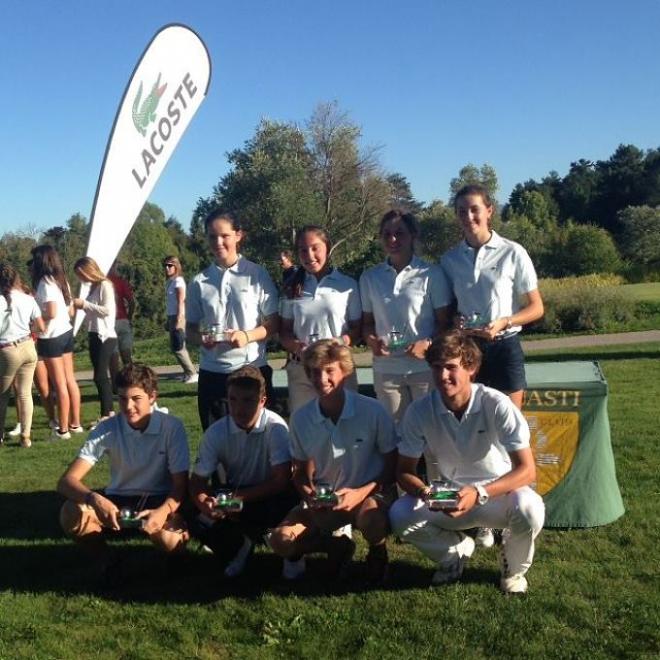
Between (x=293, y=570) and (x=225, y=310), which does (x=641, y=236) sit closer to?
A: (x=225, y=310)

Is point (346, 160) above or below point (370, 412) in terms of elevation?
above

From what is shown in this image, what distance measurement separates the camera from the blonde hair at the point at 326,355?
3721mm

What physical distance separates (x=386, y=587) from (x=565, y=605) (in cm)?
87

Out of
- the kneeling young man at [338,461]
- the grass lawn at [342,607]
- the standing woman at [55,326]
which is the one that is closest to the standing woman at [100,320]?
the standing woman at [55,326]

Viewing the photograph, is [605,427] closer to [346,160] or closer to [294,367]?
[294,367]

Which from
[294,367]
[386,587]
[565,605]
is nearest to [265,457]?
[294,367]

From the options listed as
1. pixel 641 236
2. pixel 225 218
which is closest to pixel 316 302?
pixel 225 218

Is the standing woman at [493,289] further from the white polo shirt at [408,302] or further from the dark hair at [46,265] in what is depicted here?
the dark hair at [46,265]

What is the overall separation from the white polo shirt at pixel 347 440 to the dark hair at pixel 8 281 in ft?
14.7

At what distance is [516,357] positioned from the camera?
4090 millimetres

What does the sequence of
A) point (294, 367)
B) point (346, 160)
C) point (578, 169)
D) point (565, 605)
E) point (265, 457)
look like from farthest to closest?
point (578, 169) → point (346, 160) → point (294, 367) → point (265, 457) → point (565, 605)

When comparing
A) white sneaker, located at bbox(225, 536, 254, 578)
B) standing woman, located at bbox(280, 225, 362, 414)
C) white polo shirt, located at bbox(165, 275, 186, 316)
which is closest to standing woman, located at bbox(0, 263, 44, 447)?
white polo shirt, located at bbox(165, 275, 186, 316)

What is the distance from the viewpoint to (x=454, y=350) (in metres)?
3.48

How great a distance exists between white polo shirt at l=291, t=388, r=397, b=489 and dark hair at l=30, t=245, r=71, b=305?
4374 millimetres
